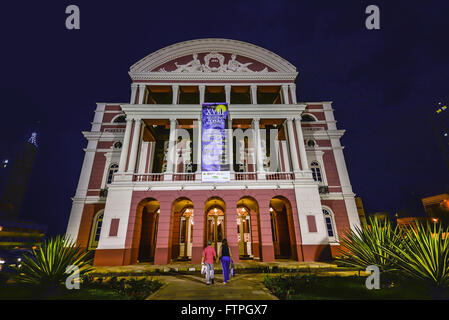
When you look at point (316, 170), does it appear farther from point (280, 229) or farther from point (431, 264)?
point (431, 264)

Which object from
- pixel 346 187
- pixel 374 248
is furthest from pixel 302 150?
pixel 374 248

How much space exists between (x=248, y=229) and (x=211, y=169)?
6.95m

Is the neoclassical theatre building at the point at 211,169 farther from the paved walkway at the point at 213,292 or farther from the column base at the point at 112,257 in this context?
the paved walkway at the point at 213,292

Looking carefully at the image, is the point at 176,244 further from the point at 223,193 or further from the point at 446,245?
the point at 446,245

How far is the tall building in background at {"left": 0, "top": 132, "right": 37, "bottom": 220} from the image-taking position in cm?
6222

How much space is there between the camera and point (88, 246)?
15.1 meters

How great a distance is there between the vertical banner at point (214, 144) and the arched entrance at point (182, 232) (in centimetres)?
374

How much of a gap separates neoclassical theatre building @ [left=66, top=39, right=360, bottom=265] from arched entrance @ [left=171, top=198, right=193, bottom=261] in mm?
95

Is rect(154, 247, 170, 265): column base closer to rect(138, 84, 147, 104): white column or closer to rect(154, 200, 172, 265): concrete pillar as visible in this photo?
rect(154, 200, 172, 265): concrete pillar

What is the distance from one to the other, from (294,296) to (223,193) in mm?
8842

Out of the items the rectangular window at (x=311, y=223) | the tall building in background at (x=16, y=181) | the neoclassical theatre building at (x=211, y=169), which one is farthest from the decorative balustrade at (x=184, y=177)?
the tall building in background at (x=16, y=181)

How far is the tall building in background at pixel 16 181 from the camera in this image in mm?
62219

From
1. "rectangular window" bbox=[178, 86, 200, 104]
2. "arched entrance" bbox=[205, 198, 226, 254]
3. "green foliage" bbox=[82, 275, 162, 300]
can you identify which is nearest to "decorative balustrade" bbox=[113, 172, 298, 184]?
"arched entrance" bbox=[205, 198, 226, 254]

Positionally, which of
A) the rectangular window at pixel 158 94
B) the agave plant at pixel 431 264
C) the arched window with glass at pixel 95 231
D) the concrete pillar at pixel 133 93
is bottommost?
the agave plant at pixel 431 264
